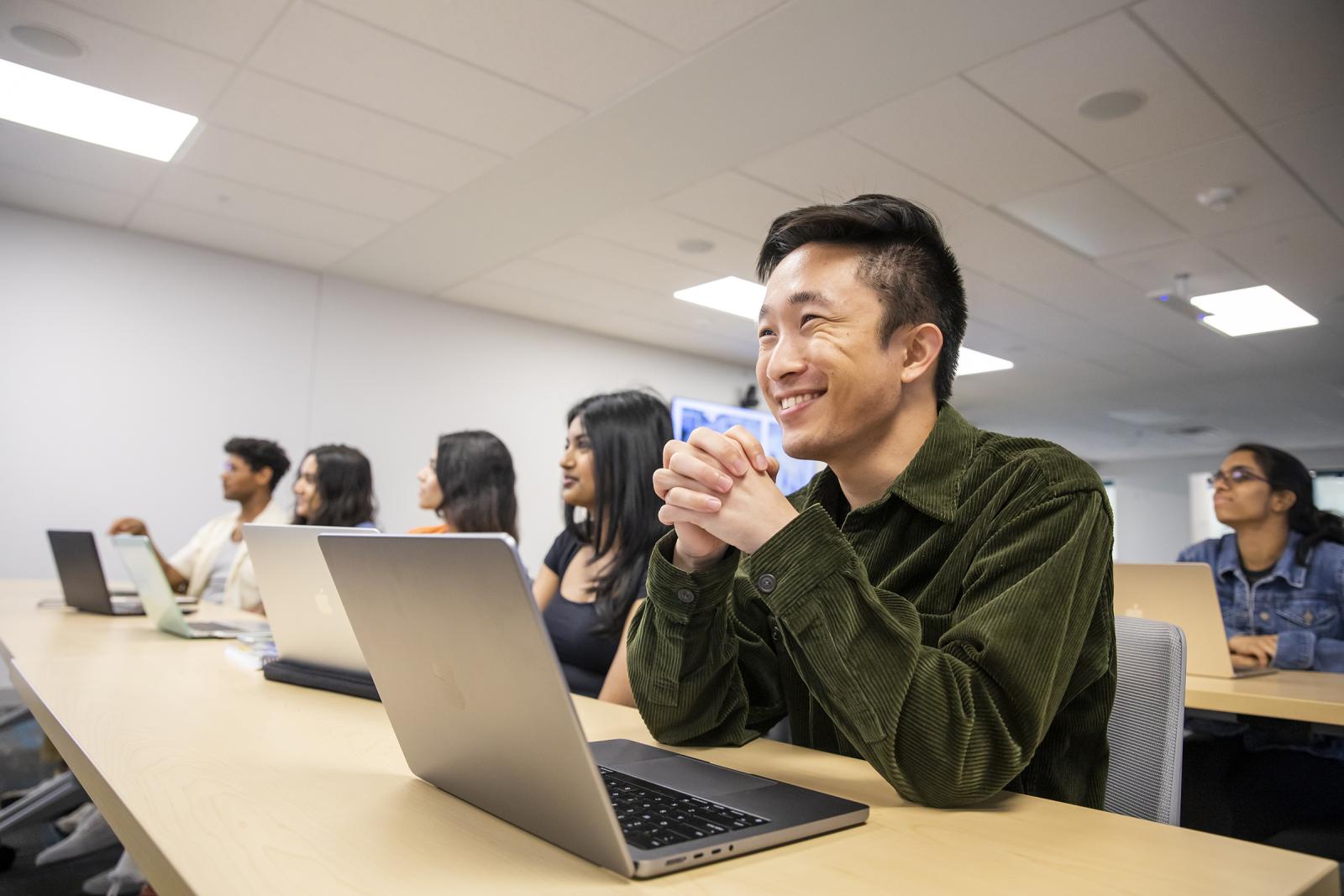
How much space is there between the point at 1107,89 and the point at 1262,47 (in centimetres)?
43

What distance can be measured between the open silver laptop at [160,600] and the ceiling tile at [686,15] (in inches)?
75.9

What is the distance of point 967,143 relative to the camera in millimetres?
3328

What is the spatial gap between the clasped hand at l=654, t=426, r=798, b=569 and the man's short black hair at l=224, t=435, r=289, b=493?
3554mm

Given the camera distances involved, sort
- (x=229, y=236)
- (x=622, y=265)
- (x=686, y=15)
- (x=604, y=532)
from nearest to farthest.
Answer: (x=604, y=532)
(x=686, y=15)
(x=229, y=236)
(x=622, y=265)

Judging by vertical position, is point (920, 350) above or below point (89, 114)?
below

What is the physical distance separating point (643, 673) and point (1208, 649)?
178 centimetres

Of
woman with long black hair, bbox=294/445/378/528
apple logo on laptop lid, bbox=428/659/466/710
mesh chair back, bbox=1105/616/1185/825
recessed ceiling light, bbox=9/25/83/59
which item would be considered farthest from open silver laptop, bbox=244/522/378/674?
recessed ceiling light, bbox=9/25/83/59

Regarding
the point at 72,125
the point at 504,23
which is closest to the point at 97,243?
the point at 72,125

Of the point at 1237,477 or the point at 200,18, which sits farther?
the point at 1237,477

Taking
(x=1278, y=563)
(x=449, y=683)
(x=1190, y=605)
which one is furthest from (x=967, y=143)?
(x=449, y=683)

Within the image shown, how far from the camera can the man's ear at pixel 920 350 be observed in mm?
1075

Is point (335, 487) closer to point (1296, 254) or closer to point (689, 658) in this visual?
point (689, 658)

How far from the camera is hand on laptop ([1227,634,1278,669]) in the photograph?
2314 mm

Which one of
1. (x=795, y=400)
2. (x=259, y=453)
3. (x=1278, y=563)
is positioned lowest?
(x=1278, y=563)
